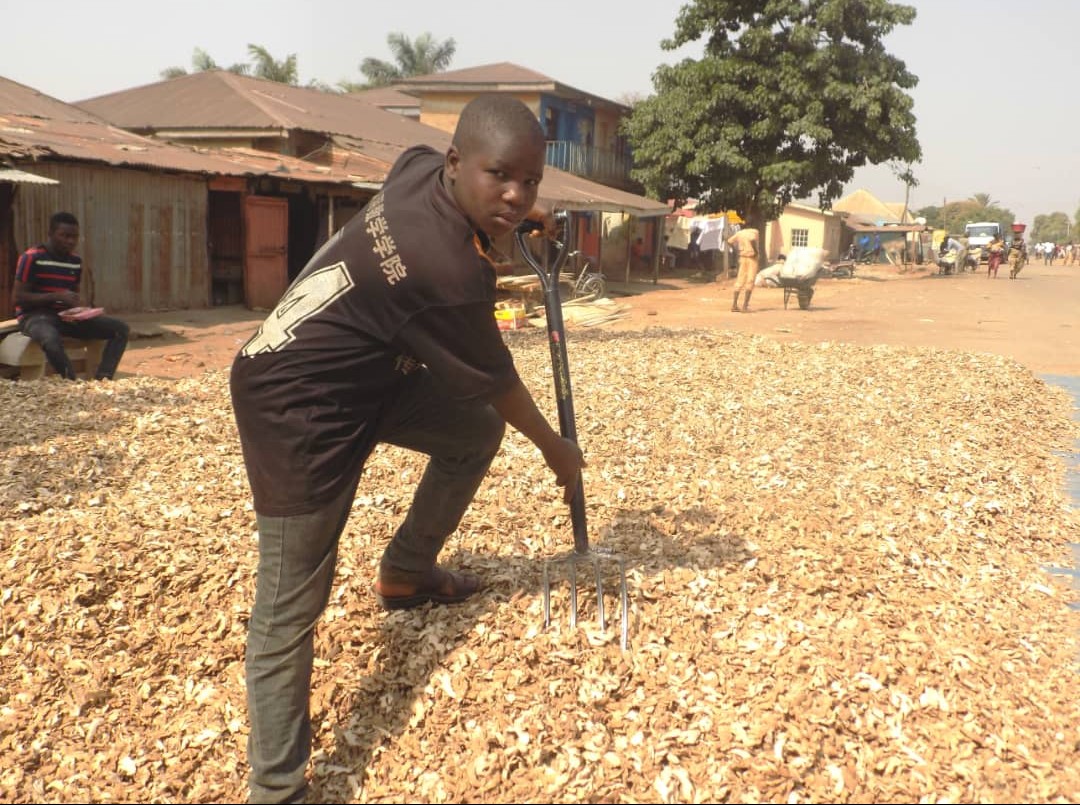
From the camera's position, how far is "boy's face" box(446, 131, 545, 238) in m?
2.18

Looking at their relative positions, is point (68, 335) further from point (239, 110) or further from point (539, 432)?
point (239, 110)

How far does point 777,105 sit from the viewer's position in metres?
25.4

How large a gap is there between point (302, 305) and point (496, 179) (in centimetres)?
56

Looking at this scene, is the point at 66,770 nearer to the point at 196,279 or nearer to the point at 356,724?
the point at 356,724

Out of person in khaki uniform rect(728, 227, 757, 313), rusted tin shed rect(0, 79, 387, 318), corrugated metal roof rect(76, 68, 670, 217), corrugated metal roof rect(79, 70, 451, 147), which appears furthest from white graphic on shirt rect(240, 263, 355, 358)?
corrugated metal roof rect(79, 70, 451, 147)

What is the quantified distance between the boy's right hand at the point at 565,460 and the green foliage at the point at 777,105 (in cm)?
2394

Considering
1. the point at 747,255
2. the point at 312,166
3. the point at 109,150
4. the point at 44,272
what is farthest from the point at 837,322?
the point at 44,272

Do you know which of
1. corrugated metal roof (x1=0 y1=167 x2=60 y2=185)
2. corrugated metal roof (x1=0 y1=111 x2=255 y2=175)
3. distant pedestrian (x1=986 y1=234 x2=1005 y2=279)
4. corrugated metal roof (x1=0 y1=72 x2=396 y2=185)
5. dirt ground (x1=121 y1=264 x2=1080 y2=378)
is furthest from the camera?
distant pedestrian (x1=986 y1=234 x2=1005 y2=279)

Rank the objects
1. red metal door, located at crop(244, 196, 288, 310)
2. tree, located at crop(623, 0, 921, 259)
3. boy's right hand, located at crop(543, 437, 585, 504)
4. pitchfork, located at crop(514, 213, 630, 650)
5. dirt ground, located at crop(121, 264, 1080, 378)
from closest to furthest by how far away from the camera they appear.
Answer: boy's right hand, located at crop(543, 437, 585, 504) → pitchfork, located at crop(514, 213, 630, 650) → dirt ground, located at crop(121, 264, 1080, 378) → red metal door, located at crop(244, 196, 288, 310) → tree, located at crop(623, 0, 921, 259)

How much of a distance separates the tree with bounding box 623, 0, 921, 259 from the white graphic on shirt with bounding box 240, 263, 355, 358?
2448 cm

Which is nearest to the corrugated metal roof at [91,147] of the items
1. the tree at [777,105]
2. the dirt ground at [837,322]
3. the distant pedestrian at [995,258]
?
the dirt ground at [837,322]

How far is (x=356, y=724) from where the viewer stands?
2.62 meters

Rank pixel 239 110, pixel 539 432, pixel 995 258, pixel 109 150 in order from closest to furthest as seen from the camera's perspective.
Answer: pixel 539 432 < pixel 109 150 < pixel 239 110 < pixel 995 258

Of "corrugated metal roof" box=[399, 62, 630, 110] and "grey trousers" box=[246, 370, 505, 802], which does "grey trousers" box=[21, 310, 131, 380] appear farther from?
"corrugated metal roof" box=[399, 62, 630, 110]
